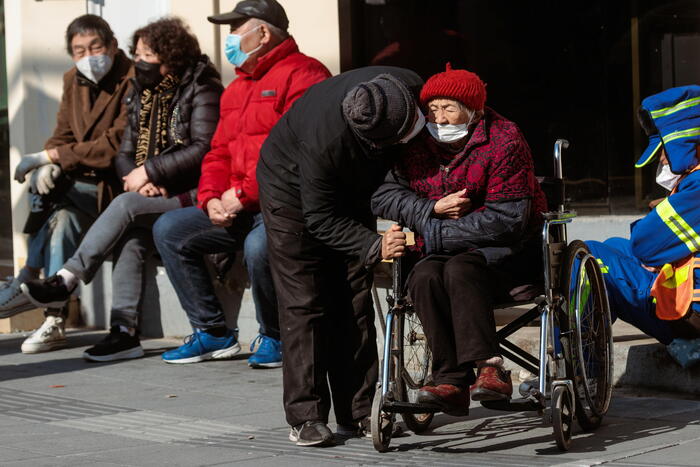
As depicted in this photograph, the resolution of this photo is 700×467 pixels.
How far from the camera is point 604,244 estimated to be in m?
6.53

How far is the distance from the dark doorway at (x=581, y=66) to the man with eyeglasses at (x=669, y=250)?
2087mm

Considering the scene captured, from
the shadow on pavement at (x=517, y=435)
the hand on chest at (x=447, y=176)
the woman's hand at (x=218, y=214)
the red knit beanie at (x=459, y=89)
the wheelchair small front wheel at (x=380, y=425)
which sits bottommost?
the shadow on pavement at (x=517, y=435)

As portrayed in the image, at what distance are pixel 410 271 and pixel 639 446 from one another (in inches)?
43.5

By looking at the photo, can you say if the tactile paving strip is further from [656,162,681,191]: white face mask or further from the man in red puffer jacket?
[656,162,681,191]: white face mask

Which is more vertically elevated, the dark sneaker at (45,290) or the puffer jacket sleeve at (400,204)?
the puffer jacket sleeve at (400,204)

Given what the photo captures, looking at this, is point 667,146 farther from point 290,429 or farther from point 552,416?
point 290,429

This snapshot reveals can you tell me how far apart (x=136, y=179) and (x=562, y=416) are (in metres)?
3.87

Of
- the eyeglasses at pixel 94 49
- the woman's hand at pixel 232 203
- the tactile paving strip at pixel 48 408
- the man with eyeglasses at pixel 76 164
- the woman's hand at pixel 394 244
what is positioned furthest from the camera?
the eyeglasses at pixel 94 49

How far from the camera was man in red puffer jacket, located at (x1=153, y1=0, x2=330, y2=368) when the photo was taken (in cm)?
752

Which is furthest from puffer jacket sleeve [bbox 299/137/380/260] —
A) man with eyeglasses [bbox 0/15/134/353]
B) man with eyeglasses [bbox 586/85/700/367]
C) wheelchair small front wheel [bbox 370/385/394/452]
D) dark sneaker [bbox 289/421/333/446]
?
man with eyeglasses [bbox 0/15/134/353]

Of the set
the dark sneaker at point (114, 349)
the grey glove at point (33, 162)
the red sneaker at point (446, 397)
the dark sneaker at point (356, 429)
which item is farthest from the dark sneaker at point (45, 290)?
the red sneaker at point (446, 397)

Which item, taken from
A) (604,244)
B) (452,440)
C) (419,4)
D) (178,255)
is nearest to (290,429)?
(452,440)

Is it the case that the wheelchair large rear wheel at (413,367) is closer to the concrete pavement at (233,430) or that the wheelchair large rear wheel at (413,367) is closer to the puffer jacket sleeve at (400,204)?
the concrete pavement at (233,430)

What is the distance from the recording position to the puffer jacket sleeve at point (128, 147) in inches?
336
